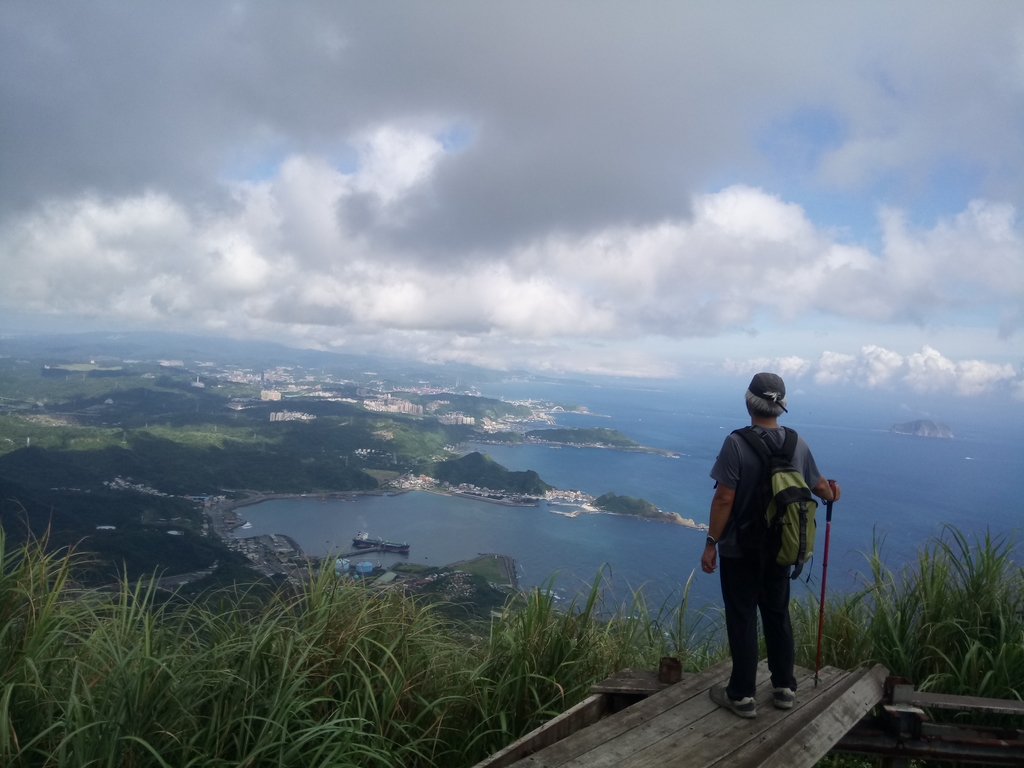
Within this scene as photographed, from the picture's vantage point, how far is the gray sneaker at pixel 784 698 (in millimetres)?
2887

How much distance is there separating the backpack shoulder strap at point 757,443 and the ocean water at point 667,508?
6.97 ft

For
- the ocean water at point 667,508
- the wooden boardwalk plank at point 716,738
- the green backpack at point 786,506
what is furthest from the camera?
the ocean water at point 667,508

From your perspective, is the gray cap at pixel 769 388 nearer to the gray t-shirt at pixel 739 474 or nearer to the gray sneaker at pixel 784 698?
the gray t-shirt at pixel 739 474

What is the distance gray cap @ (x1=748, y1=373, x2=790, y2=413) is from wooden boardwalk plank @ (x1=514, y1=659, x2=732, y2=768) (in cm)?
153

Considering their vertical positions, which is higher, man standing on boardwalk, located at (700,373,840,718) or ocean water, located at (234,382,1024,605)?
man standing on boardwalk, located at (700,373,840,718)

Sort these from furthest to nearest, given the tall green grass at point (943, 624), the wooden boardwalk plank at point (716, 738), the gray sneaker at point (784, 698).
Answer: the tall green grass at point (943, 624) → the gray sneaker at point (784, 698) → the wooden boardwalk plank at point (716, 738)

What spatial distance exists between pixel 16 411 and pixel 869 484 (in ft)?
117

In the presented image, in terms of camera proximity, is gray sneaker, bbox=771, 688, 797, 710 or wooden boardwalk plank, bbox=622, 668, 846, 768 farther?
gray sneaker, bbox=771, 688, 797, 710

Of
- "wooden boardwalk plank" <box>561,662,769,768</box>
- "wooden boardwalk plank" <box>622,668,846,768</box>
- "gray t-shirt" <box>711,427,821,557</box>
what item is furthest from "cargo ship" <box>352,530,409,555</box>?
"gray t-shirt" <box>711,427,821,557</box>

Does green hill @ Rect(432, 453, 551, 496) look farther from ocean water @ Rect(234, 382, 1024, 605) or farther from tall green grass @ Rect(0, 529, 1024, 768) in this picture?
tall green grass @ Rect(0, 529, 1024, 768)

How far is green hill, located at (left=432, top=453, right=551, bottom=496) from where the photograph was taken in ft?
79.8

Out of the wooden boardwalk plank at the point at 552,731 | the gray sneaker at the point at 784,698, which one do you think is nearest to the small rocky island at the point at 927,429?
the gray sneaker at the point at 784,698

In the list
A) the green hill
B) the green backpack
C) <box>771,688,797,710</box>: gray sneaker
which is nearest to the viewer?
the green backpack

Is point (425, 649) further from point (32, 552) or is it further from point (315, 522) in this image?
point (315, 522)
